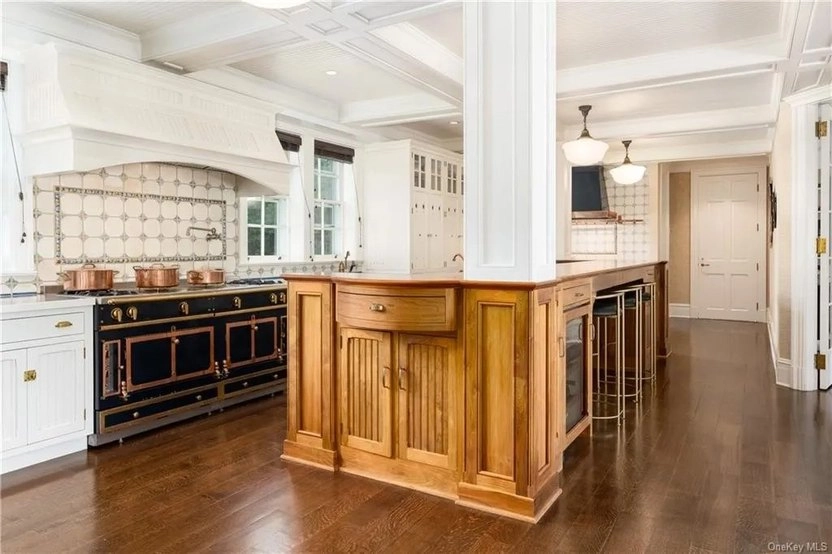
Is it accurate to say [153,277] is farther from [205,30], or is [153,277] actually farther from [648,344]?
[648,344]

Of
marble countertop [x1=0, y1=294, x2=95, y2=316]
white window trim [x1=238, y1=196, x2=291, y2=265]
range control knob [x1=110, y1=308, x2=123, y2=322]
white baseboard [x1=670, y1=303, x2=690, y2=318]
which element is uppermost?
white window trim [x1=238, y1=196, x2=291, y2=265]

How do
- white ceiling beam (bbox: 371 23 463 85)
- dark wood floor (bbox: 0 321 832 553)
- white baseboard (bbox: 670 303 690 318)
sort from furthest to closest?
white baseboard (bbox: 670 303 690 318) → white ceiling beam (bbox: 371 23 463 85) → dark wood floor (bbox: 0 321 832 553)

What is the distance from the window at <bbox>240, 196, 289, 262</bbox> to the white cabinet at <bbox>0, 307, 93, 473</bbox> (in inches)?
83.0

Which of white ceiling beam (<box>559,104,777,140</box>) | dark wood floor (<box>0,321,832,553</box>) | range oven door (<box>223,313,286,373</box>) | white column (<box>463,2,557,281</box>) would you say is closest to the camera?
dark wood floor (<box>0,321,832,553</box>)

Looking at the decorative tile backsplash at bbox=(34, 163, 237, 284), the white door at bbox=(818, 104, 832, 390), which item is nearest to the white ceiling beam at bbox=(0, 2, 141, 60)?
the decorative tile backsplash at bbox=(34, 163, 237, 284)

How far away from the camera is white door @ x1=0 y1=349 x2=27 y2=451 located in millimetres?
3055

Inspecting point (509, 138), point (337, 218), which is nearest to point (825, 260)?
point (509, 138)

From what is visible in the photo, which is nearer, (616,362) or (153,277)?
(153,277)

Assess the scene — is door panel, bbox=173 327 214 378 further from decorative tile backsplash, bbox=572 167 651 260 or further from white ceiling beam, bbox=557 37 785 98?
decorative tile backsplash, bbox=572 167 651 260

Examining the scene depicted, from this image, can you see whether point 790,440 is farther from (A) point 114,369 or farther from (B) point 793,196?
(A) point 114,369

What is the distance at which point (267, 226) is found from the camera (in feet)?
18.9

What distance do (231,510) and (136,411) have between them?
1.41 metres

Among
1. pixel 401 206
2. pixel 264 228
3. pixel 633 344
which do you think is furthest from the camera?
pixel 401 206

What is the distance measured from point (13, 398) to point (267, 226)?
2983 millimetres
